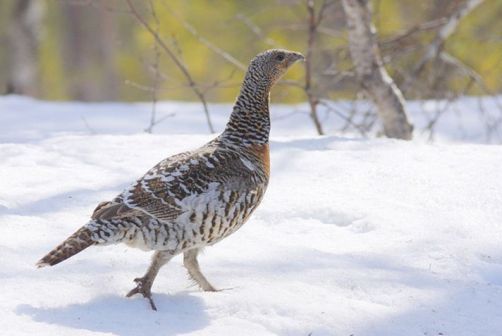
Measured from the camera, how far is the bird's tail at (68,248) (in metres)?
4.06

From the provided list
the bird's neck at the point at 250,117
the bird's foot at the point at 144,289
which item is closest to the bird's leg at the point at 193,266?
the bird's foot at the point at 144,289

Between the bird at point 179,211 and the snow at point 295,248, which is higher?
the bird at point 179,211

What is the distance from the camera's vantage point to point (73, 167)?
6.33 meters

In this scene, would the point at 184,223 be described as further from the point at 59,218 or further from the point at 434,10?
the point at 434,10

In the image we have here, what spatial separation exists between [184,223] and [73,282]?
645 millimetres

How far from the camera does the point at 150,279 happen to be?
4273mm

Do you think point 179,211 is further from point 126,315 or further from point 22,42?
point 22,42

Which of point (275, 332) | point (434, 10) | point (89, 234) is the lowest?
point (275, 332)

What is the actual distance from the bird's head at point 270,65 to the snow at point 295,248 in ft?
3.08

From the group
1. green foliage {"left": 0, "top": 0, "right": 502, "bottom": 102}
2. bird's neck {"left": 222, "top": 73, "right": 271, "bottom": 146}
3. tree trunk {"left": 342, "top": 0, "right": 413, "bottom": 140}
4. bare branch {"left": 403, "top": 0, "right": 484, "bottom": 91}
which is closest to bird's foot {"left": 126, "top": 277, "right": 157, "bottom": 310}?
bird's neck {"left": 222, "top": 73, "right": 271, "bottom": 146}

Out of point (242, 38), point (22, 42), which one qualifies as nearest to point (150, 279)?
point (22, 42)

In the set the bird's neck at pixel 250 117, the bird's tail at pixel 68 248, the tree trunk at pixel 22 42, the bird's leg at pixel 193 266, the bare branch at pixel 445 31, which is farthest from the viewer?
the tree trunk at pixel 22 42

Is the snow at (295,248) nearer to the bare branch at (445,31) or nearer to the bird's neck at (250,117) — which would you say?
the bird's neck at (250,117)

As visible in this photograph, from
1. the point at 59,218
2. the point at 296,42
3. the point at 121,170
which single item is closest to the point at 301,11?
the point at 296,42
